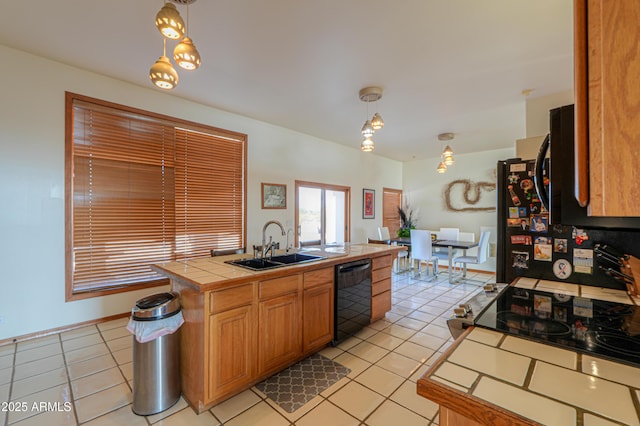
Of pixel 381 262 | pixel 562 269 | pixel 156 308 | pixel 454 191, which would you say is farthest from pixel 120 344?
pixel 454 191

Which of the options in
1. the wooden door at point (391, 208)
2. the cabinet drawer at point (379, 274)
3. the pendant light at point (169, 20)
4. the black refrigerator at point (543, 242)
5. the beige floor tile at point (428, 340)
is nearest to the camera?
the pendant light at point (169, 20)

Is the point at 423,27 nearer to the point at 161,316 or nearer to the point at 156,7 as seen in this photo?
the point at 156,7

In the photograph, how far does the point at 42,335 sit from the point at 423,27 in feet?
15.3

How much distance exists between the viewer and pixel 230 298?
1.88 metres

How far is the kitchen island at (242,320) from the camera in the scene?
1797mm

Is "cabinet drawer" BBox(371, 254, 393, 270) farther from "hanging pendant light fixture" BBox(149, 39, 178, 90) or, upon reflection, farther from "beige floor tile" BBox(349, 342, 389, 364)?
"hanging pendant light fixture" BBox(149, 39, 178, 90)

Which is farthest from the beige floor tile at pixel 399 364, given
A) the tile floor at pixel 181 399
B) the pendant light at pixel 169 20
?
the pendant light at pixel 169 20

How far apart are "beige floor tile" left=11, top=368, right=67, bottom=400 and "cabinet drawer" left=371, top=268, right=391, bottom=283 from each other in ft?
9.44

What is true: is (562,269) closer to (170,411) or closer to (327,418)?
(327,418)

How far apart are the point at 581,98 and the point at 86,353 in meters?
3.66

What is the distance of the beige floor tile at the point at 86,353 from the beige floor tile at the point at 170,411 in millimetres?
1165

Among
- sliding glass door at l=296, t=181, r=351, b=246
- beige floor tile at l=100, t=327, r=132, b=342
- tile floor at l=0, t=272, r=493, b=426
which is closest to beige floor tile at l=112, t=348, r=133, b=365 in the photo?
tile floor at l=0, t=272, r=493, b=426

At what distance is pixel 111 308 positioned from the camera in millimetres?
3195

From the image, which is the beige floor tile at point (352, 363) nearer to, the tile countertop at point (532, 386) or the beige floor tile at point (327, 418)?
the beige floor tile at point (327, 418)
